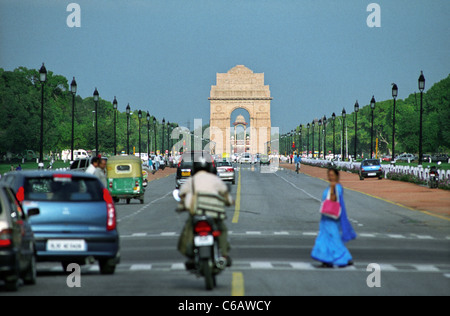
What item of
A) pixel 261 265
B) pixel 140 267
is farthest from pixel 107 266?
pixel 261 265

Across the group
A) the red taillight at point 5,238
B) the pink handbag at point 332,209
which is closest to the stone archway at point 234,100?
the pink handbag at point 332,209

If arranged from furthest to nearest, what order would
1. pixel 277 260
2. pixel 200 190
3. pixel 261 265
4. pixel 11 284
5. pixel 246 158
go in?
pixel 246 158 < pixel 277 260 < pixel 261 265 < pixel 200 190 < pixel 11 284

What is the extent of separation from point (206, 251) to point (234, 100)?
527 ft

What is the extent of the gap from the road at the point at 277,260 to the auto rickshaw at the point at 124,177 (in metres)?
3.78

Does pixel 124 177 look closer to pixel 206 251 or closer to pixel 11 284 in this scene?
pixel 11 284

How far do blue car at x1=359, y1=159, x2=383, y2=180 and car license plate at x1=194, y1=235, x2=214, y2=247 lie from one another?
51361mm

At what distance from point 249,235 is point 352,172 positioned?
59.3 meters

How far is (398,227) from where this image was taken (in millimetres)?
22953

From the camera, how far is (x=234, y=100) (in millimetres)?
170750

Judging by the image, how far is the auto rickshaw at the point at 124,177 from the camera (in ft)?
106

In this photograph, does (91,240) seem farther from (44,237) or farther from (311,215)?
(311,215)

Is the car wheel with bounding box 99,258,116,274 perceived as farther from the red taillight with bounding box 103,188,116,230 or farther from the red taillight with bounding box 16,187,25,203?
the red taillight with bounding box 16,187,25,203

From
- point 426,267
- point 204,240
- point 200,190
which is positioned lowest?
point 426,267

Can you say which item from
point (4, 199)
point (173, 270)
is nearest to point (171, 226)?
point (173, 270)
